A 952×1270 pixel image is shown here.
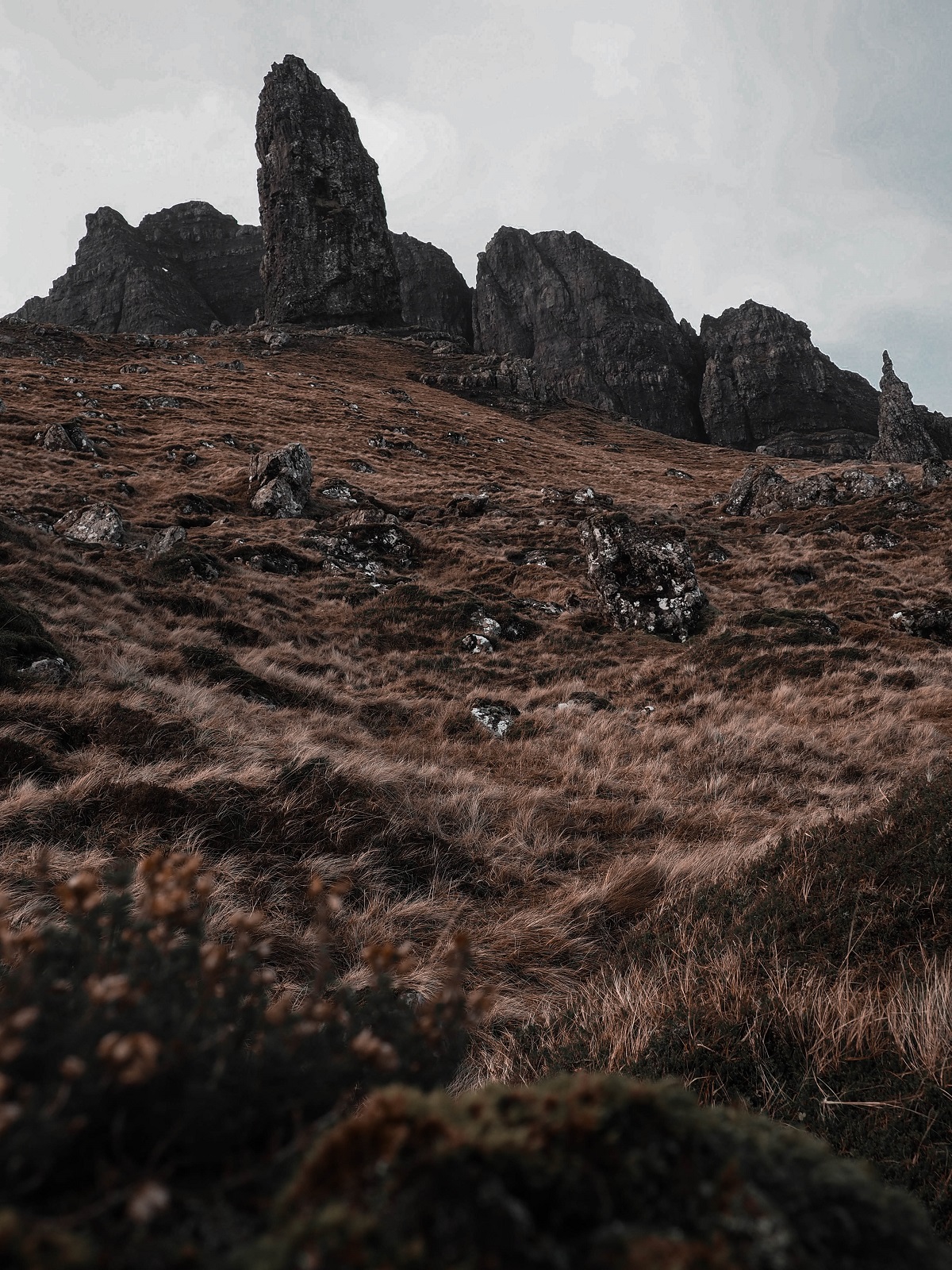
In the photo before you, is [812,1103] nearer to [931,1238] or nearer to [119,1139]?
[931,1238]

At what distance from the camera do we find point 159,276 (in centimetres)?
12838

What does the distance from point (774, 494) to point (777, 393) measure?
264ft

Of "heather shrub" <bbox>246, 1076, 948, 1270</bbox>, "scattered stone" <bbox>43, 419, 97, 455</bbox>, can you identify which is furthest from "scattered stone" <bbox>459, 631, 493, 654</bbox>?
"scattered stone" <bbox>43, 419, 97, 455</bbox>

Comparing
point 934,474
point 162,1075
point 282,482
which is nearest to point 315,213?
point 282,482

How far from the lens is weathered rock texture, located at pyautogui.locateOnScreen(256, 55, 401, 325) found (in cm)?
9669

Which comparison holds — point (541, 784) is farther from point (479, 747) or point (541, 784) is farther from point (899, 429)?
point (899, 429)

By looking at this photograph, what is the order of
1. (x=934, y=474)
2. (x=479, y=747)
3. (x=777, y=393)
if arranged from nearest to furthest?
1. (x=479, y=747)
2. (x=934, y=474)
3. (x=777, y=393)

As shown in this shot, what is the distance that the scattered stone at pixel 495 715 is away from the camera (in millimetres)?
10551

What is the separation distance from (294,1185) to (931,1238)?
3.53ft

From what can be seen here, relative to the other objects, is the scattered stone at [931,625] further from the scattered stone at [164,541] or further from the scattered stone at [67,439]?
the scattered stone at [67,439]

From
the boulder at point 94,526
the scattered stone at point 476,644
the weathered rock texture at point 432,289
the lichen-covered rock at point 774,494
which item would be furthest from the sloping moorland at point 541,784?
the weathered rock texture at point 432,289

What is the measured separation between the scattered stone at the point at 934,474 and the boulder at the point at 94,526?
136 feet

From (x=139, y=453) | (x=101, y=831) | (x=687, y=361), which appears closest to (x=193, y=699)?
(x=101, y=831)

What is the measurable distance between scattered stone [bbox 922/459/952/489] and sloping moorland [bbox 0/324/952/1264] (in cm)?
1466
